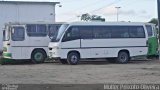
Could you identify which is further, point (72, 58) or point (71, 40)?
point (72, 58)

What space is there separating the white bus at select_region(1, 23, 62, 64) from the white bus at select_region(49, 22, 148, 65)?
1.29m

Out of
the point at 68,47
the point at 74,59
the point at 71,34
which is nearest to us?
the point at 71,34

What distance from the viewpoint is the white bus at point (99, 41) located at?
93.3 feet

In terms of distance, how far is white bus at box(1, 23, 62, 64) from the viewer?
29531mm

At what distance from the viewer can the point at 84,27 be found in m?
29.1

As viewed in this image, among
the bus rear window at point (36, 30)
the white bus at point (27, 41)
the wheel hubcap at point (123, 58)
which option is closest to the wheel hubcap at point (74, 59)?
the white bus at point (27, 41)

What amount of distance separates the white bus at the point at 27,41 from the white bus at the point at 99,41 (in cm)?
129

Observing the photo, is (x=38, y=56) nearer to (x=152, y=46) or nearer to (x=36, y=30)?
(x=36, y=30)

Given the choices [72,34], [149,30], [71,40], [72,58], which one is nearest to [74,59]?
[72,58]

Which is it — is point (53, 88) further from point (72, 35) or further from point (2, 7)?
point (2, 7)

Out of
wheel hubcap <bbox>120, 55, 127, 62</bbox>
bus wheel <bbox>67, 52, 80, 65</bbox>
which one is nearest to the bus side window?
bus wheel <bbox>67, 52, 80, 65</bbox>

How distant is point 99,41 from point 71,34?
2.03 meters

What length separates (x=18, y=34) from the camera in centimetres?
2973

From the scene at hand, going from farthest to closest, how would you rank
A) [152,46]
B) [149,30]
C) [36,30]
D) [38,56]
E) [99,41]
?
1. [149,30]
2. [152,46]
3. [36,30]
4. [38,56]
5. [99,41]
